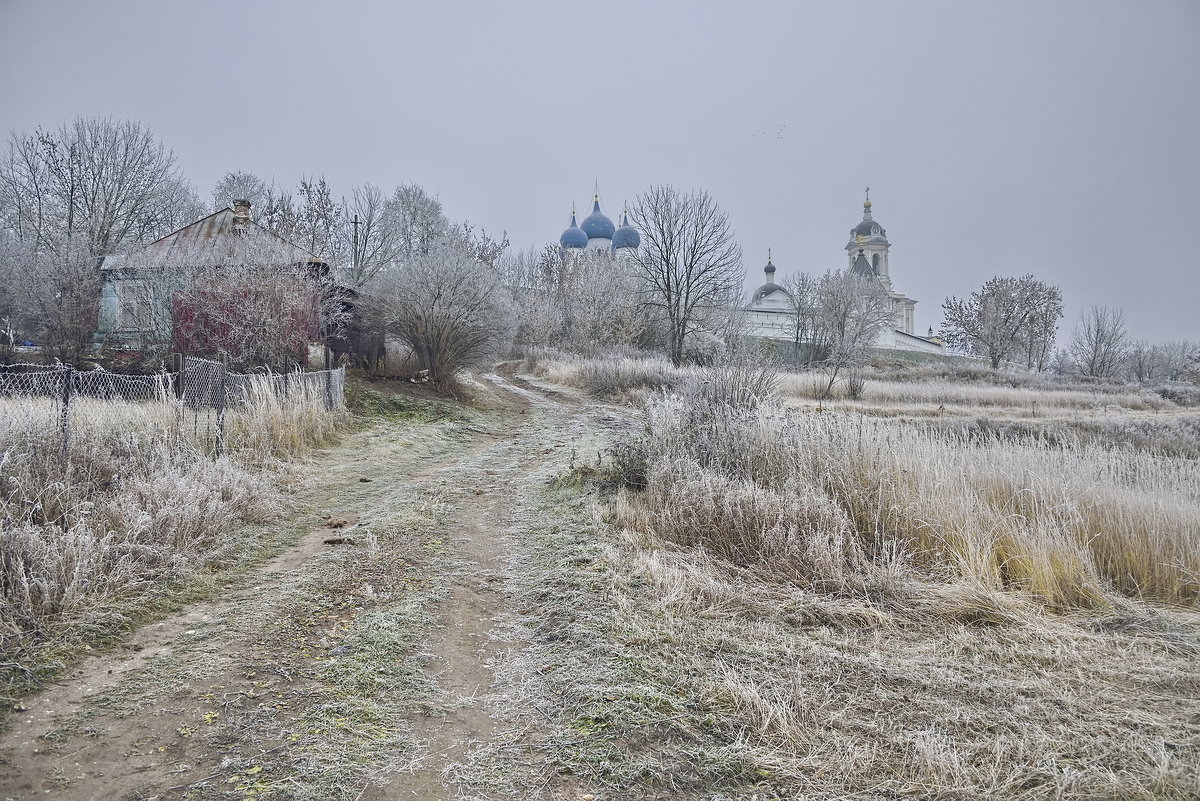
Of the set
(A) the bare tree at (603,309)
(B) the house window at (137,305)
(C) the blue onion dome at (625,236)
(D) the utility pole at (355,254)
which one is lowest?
(B) the house window at (137,305)

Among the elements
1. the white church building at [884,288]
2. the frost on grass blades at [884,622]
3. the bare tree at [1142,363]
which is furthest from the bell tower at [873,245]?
the frost on grass blades at [884,622]

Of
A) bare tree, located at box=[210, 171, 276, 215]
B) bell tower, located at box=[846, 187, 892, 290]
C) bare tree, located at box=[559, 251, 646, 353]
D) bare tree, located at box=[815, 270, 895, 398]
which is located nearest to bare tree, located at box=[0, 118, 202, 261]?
bare tree, located at box=[210, 171, 276, 215]

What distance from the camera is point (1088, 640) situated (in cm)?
353

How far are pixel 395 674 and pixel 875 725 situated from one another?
7.72 feet

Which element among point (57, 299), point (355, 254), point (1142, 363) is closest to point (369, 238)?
point (355, 254)

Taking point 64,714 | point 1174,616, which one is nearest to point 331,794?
point 64,714

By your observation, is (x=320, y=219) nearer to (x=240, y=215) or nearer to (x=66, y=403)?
(x=240, y=215)

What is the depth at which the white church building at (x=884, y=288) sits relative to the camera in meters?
52.9

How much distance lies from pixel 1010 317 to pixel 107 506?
50174 millimetres

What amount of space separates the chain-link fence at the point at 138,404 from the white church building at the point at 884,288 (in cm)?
3759

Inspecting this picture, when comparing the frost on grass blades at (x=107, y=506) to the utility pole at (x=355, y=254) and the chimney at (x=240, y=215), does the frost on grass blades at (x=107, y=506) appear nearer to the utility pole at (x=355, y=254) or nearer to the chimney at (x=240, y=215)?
the chimney at (x=240, y=215)

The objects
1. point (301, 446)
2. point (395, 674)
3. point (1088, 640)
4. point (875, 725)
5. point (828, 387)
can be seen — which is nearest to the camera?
point (875, 725)

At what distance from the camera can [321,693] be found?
2.97 metres

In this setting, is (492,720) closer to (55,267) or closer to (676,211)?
(55,267)
